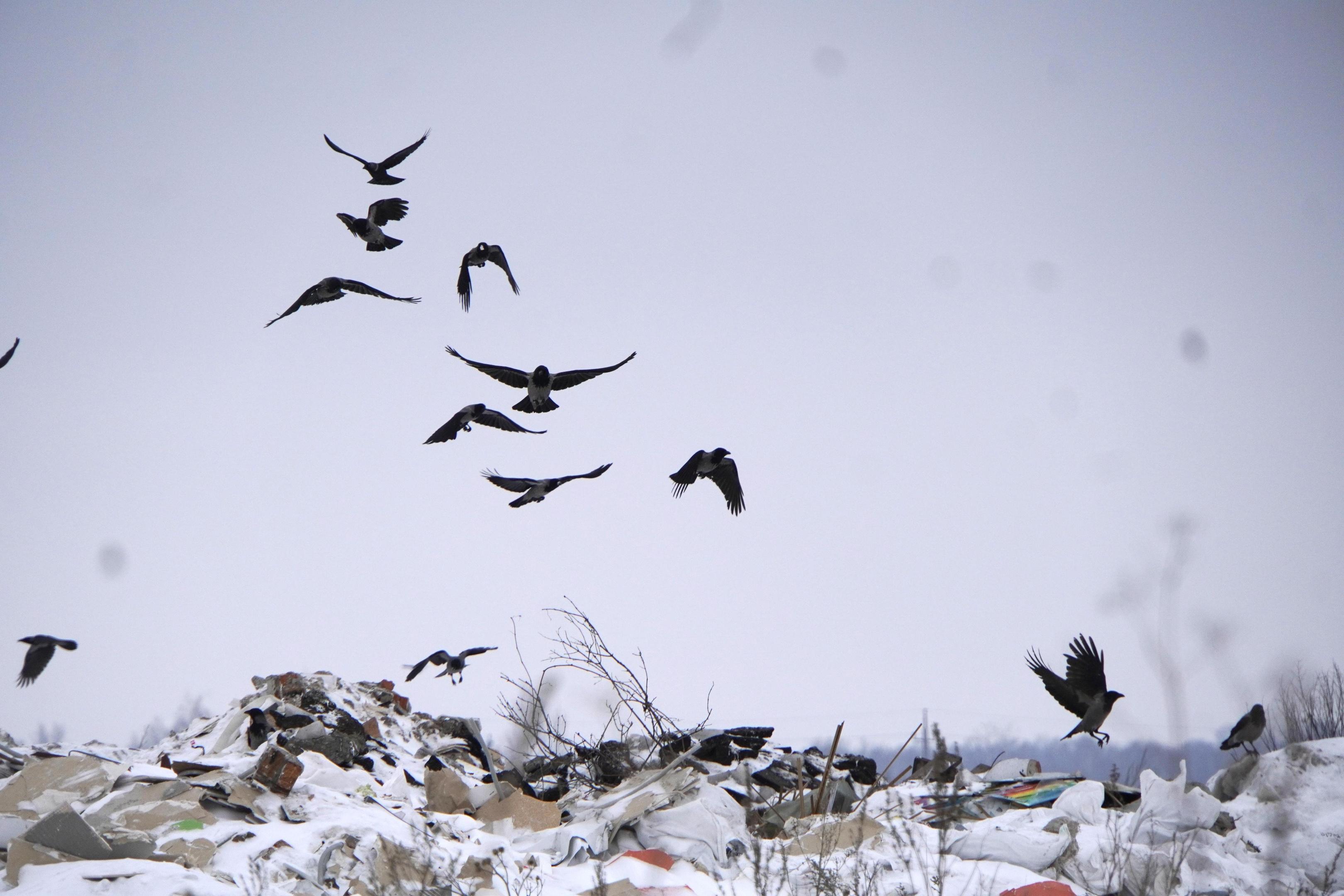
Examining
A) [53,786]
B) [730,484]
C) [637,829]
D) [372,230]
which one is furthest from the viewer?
[730,484]

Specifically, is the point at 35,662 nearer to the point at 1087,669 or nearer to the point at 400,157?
the point at 400,157

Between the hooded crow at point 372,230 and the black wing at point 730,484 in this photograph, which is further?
the black wing at point 730,484

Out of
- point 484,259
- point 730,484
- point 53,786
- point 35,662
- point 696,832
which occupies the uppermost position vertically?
point 484,259

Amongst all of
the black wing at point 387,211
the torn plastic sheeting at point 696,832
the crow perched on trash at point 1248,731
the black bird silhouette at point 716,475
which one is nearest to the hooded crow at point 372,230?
the black wing at point 387,211

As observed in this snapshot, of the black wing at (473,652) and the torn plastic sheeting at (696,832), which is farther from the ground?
the black wing at (473,652)

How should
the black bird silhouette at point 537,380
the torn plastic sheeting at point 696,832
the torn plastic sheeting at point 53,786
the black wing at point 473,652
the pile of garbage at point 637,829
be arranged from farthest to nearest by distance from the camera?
the black wing at point 473,652 → the black bird silhouette at point 537,380 → the torn plastic sheeting at point 696,832 → the torn plastic sheeting at point 53,786 → the pile of garbage at point 637,829

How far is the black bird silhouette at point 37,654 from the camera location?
5.93 meters

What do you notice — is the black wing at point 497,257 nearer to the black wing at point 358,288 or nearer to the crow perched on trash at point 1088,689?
the black wing at point 358,288

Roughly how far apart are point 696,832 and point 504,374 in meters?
2.84

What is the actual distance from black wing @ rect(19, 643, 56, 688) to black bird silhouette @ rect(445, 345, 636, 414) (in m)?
3.11

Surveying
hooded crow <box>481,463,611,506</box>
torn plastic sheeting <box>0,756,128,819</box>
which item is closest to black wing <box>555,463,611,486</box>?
hooded crow <box>481,463,611,506</box>

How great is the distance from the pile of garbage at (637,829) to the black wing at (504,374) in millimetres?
2385

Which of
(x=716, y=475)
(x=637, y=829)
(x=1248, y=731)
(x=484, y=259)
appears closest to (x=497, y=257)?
(x=484, y=259)

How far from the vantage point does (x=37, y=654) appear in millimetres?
6012
